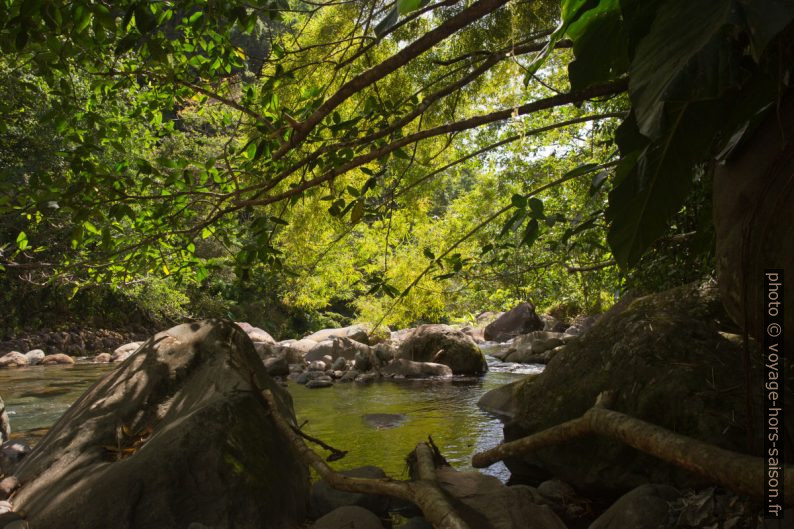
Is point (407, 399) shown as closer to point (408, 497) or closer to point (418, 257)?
point (418, 257)

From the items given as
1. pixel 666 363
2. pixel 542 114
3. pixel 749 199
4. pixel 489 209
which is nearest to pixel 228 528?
pixel 749 199

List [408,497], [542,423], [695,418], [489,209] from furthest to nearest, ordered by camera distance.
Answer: [489,209]
[542,423]
[695,418]
[408,497]

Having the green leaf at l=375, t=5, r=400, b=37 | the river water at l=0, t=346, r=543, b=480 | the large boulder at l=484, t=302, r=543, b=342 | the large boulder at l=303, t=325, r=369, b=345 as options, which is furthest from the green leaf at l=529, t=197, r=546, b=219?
the large boulder at l=484, t=302, r=543, b=342

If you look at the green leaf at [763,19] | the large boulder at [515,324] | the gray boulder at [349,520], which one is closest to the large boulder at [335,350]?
the large boulder at [515,324]

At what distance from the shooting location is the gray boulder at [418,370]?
10.6m

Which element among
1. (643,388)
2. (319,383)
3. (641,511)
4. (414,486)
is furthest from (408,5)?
(319,383)

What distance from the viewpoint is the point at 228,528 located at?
9.00 feet

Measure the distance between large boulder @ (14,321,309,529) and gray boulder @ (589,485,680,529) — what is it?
1.70 m

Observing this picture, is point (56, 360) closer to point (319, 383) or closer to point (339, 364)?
point (339, 364)

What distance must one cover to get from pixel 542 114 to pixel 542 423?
20.8ft

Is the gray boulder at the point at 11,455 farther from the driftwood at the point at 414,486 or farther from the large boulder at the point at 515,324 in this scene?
the large boulder at the point at 515,324

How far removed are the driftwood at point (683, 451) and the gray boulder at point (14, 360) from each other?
50.3 feet

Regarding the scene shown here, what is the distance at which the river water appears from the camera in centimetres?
520

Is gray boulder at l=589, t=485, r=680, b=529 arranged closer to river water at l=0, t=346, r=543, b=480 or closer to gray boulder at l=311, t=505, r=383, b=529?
gray boulder at l=311, t=505, r=383, b=529
